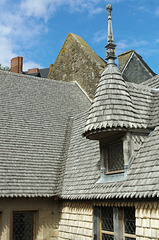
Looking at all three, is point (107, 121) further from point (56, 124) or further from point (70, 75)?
point (70, 75)

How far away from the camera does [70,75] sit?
59.8 ft

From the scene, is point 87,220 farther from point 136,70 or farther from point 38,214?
point 136,70

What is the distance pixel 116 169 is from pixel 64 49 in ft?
38.7

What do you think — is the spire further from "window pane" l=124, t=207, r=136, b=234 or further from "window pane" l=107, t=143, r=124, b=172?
"window pane" l=124, t=207, r=136, b=234

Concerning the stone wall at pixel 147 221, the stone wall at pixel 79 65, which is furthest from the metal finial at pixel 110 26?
the stone wall at pixel 79 65

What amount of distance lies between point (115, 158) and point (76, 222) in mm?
2554

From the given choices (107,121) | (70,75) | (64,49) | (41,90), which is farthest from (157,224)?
(64,49)

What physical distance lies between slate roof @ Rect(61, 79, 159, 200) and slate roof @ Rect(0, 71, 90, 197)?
71 cm

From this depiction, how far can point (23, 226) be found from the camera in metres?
10.5

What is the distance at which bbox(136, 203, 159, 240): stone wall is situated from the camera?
6.57 meters

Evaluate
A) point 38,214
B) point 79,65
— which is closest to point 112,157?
point 38,214

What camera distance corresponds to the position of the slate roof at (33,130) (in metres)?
10.4

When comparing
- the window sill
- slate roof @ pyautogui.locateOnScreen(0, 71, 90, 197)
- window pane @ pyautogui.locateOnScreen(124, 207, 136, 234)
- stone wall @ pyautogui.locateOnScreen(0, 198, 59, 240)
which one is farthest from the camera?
slate roof @ pyautogui.locateOnScreen(0, 71, 90, 197)

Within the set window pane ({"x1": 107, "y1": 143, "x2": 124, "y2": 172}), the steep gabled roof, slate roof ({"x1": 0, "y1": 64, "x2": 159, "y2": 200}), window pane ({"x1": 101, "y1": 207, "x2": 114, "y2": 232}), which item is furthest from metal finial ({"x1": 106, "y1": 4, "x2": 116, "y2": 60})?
the steep gabled roof
